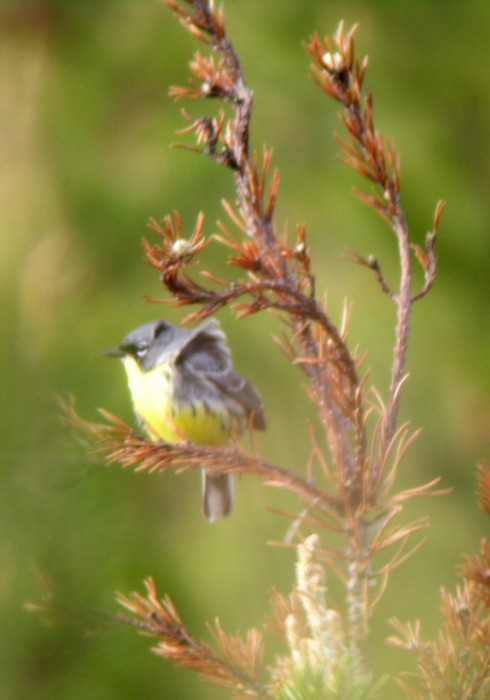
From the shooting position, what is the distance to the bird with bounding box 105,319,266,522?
134 centimetres

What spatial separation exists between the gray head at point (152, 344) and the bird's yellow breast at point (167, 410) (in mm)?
19

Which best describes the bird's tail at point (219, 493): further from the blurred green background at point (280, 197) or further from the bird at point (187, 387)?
the blurred green background at point (280, 197)

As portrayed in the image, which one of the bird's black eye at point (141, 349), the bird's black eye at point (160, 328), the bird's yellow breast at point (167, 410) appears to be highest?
the bird's black eye at point (160, 328)

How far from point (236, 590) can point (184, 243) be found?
6.54ft

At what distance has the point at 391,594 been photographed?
9.01 feet

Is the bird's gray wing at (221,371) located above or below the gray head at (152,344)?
below

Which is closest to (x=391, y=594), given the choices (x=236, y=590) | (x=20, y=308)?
(x=236, y=590)

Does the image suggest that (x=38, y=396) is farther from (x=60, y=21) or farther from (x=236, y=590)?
(x=60, y=21)

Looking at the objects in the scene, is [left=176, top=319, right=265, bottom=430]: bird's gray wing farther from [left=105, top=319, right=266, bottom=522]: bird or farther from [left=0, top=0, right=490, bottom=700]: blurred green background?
[left=0, top=0, right=490, bottom=700]: blurred green background

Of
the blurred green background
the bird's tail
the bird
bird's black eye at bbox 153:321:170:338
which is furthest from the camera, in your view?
the blurred green background

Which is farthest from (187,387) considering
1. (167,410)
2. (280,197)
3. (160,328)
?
(280,197)

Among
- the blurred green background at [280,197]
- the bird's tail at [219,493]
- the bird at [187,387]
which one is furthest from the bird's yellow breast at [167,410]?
the blurred green background at [280,197]

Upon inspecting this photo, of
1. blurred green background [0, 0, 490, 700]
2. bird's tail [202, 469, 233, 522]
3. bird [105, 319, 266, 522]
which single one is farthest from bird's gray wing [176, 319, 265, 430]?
blurred green background [0, 0, 490, 700]

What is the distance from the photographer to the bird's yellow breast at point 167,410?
1373 mm
